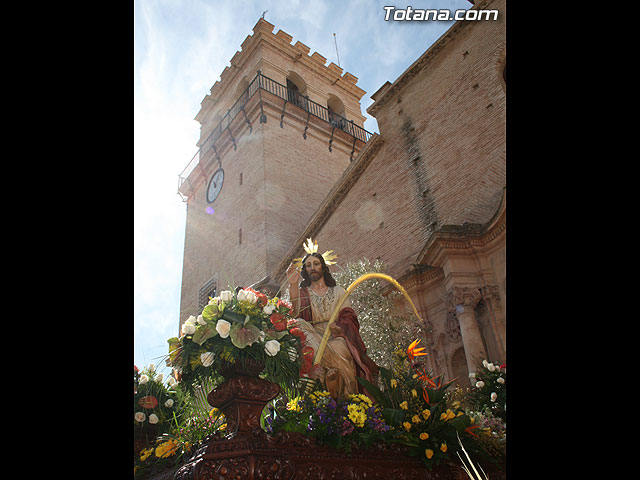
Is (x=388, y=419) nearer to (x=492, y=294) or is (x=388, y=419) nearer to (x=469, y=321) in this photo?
(x=469, y=321)

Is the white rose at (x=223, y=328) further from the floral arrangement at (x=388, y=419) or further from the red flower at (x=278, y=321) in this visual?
the floral arrangement at (x=388, y=419)

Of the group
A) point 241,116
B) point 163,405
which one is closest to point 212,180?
point 241,116

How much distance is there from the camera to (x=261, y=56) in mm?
23891

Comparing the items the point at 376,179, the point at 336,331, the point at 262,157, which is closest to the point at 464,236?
the point at 376,179

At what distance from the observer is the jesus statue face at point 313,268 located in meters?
6.46

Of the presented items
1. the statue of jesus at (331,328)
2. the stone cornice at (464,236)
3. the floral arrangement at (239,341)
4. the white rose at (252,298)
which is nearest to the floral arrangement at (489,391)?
the statue of jesus at (331,328)

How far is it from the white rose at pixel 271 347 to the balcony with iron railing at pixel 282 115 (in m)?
18.4

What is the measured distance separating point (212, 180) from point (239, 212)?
442 cm

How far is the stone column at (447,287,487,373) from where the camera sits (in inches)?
361

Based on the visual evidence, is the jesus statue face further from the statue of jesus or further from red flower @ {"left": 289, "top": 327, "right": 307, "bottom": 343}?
red flower @ {"left": 289, "top": 327, "right": 307, "bottom": 343}

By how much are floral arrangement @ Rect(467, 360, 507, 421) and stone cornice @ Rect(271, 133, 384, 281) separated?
9034 mm

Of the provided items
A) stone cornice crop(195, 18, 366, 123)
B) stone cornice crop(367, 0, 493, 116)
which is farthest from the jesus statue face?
stone cornice crop(195, 18, 366, 123)

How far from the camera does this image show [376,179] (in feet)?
48.4
